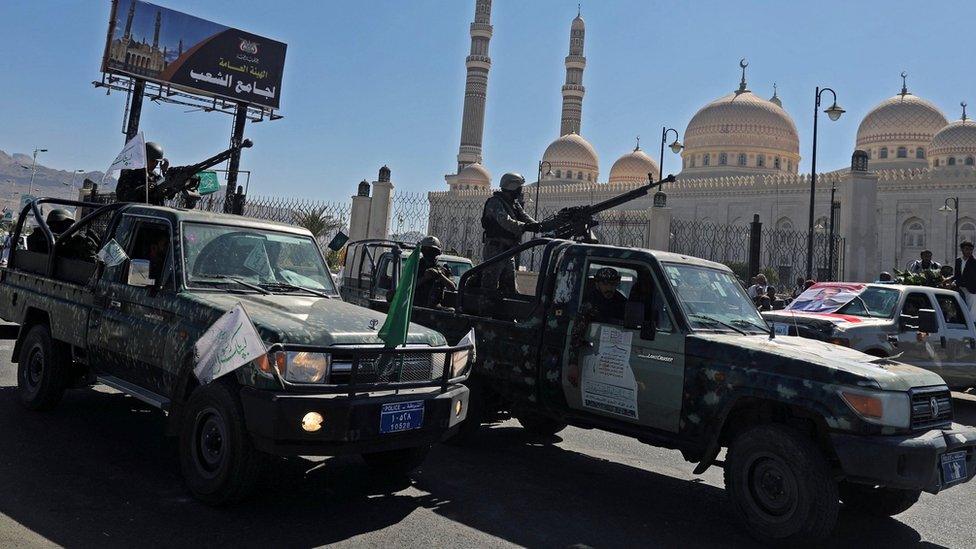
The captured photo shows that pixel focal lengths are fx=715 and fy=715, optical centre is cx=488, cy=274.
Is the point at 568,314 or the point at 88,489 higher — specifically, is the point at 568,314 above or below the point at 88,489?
above

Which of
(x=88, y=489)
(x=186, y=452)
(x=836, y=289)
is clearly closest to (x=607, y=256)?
(x=186, y=452)

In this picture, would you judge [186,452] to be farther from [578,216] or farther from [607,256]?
[578,216]

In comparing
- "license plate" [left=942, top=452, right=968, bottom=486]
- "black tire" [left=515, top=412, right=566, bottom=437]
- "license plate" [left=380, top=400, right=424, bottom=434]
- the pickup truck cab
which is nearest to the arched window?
the pickup truck cab

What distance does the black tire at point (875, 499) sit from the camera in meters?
5.09

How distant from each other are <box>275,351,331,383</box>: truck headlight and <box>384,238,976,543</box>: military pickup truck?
2.19 metres

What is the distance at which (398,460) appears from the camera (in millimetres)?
5281

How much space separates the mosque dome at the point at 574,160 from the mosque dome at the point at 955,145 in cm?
3033

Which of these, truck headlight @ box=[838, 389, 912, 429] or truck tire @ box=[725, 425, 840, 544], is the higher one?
truck headlight @ box=[838, 389, 912, 429]

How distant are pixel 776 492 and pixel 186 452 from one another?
147 inches

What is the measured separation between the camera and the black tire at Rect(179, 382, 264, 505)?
416 centimetres

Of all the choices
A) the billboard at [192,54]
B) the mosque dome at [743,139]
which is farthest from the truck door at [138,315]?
the mosque dome at [743,139]

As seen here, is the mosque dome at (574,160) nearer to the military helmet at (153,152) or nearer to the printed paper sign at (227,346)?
the military helmet at (153,152)

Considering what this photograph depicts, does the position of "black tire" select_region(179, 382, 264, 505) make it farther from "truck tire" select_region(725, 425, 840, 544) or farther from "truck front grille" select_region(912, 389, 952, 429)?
"truck front grille" select_region(912, 389, 952, 429)

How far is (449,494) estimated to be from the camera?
5.08m
